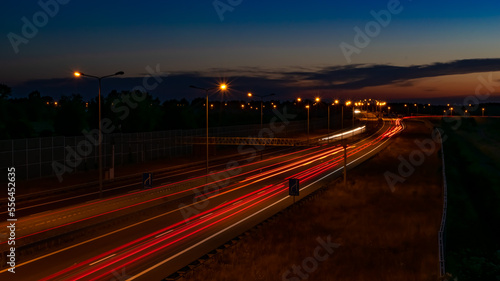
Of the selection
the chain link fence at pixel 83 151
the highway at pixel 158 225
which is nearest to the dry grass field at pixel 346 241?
the highway at pixel 158 225

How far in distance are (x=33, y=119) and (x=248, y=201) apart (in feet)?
446

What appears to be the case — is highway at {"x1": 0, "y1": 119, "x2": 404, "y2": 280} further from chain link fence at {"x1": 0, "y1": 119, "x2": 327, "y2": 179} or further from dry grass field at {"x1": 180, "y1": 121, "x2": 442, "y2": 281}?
chain link fence at {"x1": 0, "y1": 119, "x2": 327, "y2": 179}

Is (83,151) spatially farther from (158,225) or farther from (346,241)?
(346,241)

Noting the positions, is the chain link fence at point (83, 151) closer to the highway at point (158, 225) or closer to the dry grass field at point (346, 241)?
the highway at point (158, 225)

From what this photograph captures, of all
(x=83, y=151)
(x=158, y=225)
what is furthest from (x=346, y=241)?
(x=83, y=151)

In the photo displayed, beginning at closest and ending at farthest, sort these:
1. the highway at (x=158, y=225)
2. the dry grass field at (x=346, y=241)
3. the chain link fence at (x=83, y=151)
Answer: the highway at (x=158, y=225)
the dry grass field at (x=346, y=241)
the chain link fence at (x=83, y=151)

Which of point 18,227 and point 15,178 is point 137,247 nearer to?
point 18,227

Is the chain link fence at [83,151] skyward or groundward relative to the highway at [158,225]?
skyward

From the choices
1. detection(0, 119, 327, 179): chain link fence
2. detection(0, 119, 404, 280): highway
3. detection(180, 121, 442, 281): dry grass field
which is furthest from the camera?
detection(0, 119, 327, 179): chain link fence

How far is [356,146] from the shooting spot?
3733 inches

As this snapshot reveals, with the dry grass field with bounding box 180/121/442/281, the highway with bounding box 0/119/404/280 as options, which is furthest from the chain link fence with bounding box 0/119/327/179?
the dry grass field with bounding box 180/121/442/281

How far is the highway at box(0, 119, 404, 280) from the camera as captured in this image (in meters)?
19.4

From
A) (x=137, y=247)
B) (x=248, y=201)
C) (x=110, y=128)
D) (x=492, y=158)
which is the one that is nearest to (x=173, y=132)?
(x=110, y=128)

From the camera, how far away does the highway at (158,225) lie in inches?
764
